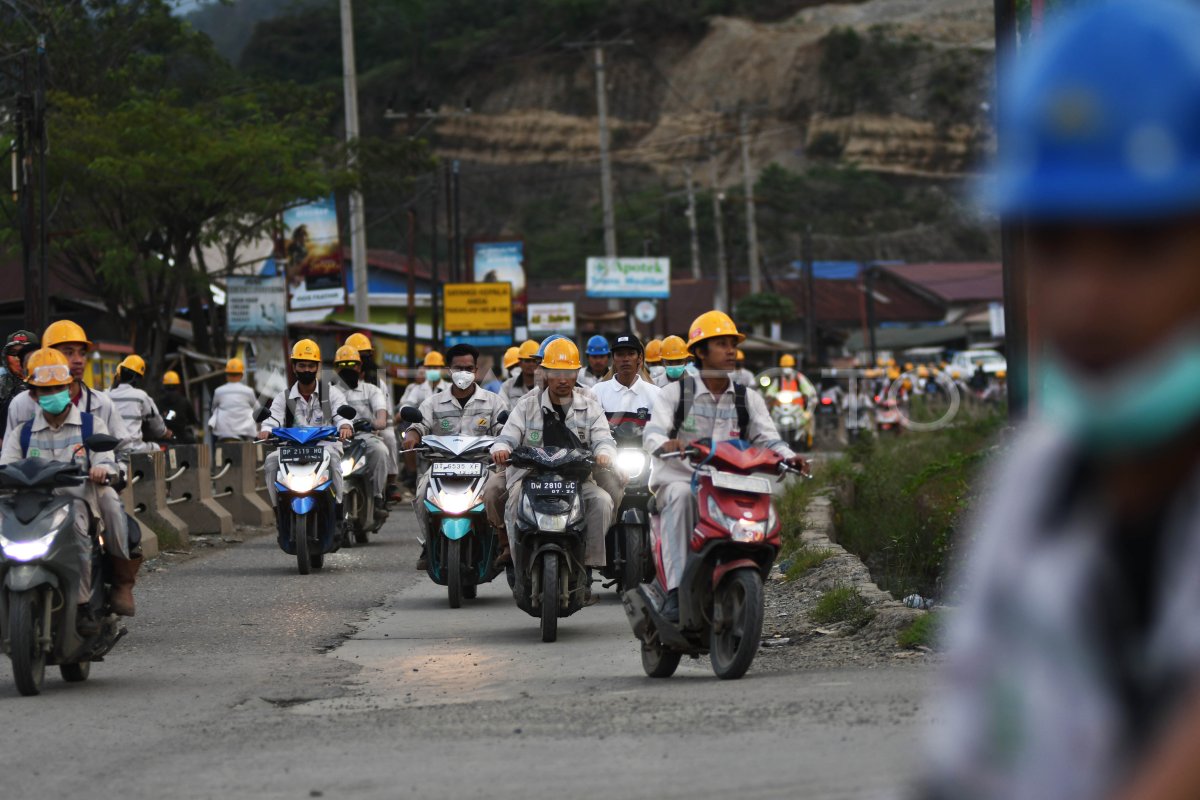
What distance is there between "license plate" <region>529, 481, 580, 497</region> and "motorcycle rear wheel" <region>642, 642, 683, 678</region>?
2.32 metres

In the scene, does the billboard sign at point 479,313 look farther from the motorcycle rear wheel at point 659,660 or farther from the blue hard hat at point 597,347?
the motorcycle rear wheel at point 659,660

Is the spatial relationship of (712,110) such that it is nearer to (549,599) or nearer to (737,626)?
(549,599)

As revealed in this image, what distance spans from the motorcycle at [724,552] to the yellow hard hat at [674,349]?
291 inches

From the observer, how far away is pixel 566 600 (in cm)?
1148

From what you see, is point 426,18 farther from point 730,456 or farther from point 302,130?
point 730,456

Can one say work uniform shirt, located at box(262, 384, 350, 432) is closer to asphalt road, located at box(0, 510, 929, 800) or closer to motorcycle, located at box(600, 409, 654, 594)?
motorcycle, located at box(600, 409, 654, 594)

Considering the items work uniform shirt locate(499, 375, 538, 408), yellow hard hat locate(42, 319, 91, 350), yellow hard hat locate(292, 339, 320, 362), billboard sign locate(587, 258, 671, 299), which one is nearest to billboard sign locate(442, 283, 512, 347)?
billboard sign locate(587, 258, 671, 299)

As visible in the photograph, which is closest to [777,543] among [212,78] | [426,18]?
[212,78]

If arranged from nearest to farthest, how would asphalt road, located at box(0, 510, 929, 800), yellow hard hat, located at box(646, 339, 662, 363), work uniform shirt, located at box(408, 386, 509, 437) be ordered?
asphalt road, located at box(0, 510, 929, 800), work uniform shirt, located at box(408, 386, 509, 437), yellow hard hat, located at box(646, 339, 662, 363)

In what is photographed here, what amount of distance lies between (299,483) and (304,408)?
1.08 meters

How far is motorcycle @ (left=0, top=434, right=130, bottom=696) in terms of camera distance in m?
8.99

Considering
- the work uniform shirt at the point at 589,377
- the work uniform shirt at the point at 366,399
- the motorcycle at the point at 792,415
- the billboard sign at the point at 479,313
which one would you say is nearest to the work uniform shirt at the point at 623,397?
the work uniform shirt at the point at 589,377

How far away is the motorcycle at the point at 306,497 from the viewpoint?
15.8 metres

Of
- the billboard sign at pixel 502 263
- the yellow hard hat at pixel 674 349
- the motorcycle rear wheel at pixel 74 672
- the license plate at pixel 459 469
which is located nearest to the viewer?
the motorcycle rear wheel at pixel 74 672
